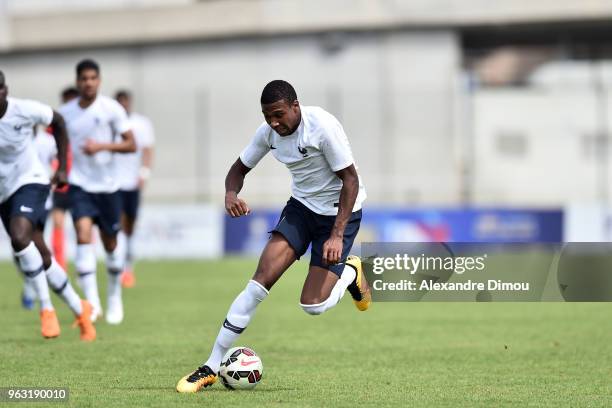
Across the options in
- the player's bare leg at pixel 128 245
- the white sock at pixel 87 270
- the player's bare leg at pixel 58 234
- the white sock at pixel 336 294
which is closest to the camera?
the white sock at pixel 336 294

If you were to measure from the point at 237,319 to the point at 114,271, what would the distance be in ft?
18.0

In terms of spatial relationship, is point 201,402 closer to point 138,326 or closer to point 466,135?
point 138,326

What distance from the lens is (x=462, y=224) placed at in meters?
27.1

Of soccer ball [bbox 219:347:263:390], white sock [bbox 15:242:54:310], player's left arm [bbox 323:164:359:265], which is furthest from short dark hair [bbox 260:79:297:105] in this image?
white sock [bbox 15:242:54:310]

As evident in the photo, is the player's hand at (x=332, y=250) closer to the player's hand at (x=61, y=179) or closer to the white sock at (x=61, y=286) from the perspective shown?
the player's hand at (x=61, y=179)

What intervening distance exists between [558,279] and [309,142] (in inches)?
77.2

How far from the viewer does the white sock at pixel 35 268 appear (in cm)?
1063

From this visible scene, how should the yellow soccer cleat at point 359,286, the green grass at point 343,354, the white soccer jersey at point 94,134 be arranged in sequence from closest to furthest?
the green grass at point 343,354 < the yellow soccer cleat at point 359,286 < the white soccer jersey at point 94,134

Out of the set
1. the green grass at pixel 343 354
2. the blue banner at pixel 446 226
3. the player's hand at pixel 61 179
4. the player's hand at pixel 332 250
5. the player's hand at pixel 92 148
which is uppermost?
the player's hand at pixel 92 148

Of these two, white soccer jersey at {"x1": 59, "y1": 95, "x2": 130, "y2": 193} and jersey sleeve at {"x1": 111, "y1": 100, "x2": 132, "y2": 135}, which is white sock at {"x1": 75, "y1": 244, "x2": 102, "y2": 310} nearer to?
white soccer jersey at {"x1": 59, "y1": 95, "x2": 130, "y2": 193}

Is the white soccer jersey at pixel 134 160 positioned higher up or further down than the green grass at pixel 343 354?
higher up

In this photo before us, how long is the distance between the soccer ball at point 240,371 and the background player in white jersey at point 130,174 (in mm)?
8564

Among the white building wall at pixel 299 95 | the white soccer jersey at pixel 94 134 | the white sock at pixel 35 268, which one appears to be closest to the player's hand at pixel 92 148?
the white soccer jersey at pixel 94 134

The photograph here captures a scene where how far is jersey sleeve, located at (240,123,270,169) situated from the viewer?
842 centimetres
